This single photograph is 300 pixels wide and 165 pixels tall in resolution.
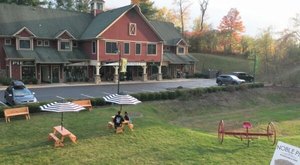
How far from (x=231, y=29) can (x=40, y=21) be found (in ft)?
164

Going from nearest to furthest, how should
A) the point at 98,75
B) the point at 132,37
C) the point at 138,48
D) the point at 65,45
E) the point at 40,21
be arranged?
the point at 98,75
the point at 40,21
the point at 65,45
the point at 132,37
the point at 138,48

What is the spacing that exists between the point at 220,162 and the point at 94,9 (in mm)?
40513

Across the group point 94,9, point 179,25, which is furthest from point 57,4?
point 179,25

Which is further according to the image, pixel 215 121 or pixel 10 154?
pixel 215 121

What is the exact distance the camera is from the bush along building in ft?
126

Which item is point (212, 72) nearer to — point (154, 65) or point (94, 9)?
point (154, 65)

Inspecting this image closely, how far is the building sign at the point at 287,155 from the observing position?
29.7 feet

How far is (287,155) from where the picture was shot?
9320 millimetres

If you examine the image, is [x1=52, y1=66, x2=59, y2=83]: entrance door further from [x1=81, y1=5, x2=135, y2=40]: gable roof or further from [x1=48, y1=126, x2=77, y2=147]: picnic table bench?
[x1=48, y1=126, x2=77, y2=147]: picnic table bench

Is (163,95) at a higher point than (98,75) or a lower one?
lower

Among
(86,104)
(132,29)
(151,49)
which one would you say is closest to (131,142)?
(86,104)

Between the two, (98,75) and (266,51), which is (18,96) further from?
(266,51)

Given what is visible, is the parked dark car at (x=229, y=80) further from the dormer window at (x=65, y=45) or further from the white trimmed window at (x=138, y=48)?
the dormer window at (x=65, y=45)

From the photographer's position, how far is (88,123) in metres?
18.3
